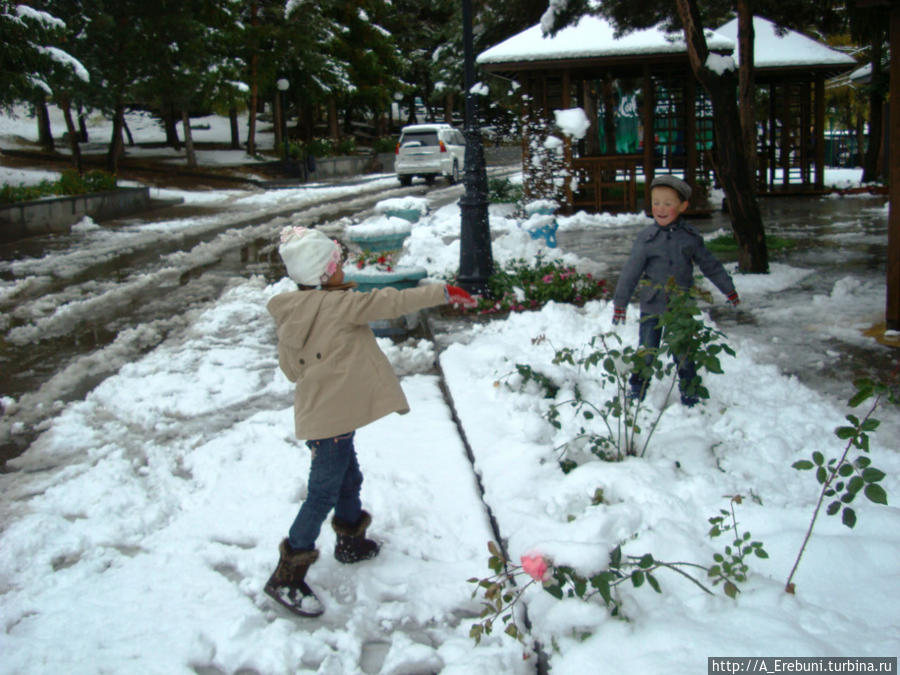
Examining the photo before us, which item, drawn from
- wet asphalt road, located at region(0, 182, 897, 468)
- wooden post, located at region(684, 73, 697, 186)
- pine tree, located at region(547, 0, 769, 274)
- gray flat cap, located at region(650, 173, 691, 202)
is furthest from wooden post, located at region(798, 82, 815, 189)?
gray flat cap, located at region(650, 173, 691, 202)

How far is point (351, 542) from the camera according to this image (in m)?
3.50

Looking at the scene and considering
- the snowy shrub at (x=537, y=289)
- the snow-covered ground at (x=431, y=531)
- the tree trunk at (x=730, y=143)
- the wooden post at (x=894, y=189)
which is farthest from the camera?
the tree trunk at (x=730, y=143)

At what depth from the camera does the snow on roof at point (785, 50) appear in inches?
642

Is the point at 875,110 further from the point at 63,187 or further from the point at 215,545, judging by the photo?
the point at 215,545

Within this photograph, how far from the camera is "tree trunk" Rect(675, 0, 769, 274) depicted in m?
7.87

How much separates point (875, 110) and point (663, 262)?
18673 mm

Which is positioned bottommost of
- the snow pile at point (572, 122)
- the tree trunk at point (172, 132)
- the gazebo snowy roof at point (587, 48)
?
the snow pile at point (572, 122)

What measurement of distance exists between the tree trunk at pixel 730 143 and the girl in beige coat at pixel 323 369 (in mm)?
5849

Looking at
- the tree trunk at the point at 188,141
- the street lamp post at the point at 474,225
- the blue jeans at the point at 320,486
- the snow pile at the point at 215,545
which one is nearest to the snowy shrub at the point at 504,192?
the street lamp post at the point at 474,225

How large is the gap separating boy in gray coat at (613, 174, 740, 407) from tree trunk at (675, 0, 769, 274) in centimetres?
383

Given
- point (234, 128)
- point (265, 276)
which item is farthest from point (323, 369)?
point (234, 128)

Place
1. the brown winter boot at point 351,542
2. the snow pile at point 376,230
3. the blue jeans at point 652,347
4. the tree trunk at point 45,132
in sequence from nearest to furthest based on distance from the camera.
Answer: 1. the brown winter boot at point 351,542
2. the blue jeans at point 652,347
3. the snow pile at point 376,230
4. the tree trunk at point 45,132

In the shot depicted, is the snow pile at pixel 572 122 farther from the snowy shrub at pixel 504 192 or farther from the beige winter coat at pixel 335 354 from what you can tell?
the beige winter coat at pixel 335 354

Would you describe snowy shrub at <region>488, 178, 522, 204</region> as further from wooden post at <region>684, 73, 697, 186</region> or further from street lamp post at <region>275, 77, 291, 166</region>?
street lamp post at <region>275, 77, 291, 166</region>
